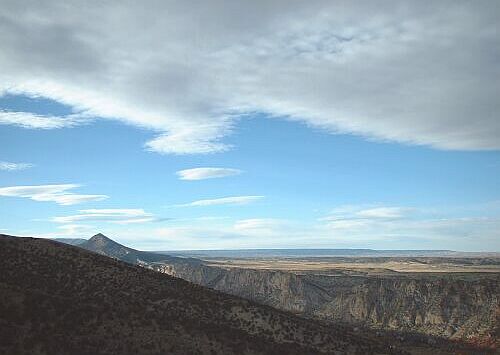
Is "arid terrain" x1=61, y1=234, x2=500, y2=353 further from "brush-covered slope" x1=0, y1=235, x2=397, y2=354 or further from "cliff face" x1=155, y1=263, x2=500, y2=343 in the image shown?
"brush-covered slope" x1=0, y1=235, x2=397, y2=354

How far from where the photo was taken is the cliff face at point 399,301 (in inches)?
3009

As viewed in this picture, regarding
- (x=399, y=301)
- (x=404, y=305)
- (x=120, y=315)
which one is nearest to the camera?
(x=120, y=315)

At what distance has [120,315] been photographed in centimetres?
3728

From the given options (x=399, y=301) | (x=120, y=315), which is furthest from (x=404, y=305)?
(x=120, y=315)

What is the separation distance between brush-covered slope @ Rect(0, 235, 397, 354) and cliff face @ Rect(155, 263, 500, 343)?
89.8 ft

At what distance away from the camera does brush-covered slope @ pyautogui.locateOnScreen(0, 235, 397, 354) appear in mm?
31219

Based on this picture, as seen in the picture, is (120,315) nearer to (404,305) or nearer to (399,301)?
(404,305)

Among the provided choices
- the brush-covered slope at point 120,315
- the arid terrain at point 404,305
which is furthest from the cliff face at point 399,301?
the brush-covered slope at point 120,315

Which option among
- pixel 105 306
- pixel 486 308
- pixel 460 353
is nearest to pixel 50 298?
pixel 105 306

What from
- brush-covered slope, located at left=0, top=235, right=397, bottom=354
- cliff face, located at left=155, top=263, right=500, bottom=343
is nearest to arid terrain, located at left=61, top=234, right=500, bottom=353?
cliff face, located at left=155, top=263, right=500, bottom=343

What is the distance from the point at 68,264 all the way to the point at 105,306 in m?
15.2

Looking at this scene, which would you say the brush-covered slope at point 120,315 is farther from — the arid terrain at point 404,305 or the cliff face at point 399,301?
Answer: the cliff face at point 399,301

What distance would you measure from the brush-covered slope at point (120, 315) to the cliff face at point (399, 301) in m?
Result: 27.4

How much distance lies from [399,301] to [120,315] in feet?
215
